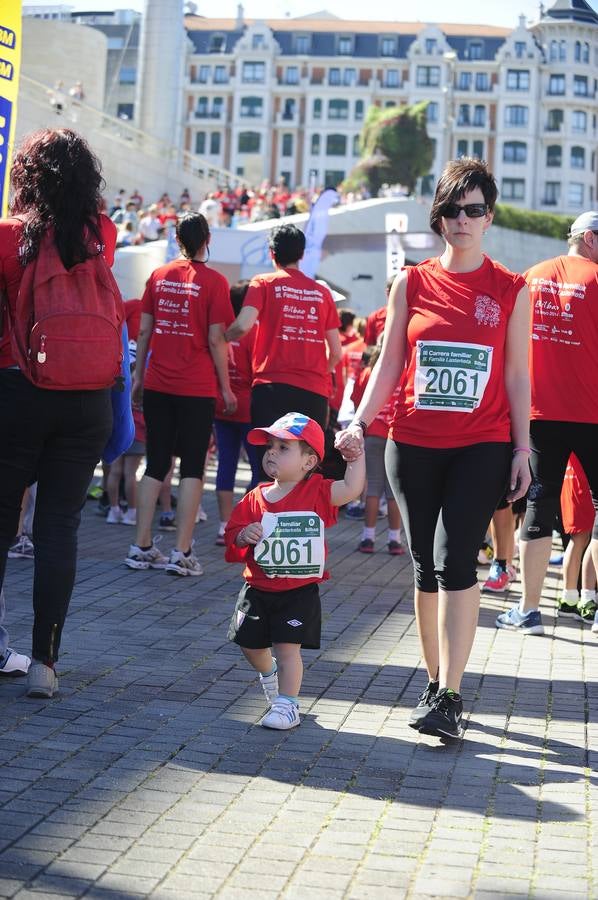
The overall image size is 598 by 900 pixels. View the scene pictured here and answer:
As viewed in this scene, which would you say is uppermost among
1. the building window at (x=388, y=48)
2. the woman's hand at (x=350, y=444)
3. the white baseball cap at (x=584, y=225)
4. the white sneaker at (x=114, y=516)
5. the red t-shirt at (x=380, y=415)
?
the building window at (x=388, y=48)

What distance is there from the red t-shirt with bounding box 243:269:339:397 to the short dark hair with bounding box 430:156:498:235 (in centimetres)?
338

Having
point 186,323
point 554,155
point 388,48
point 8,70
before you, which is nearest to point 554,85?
point 554,155

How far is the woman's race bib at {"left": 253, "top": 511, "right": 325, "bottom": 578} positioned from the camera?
5.39 meters

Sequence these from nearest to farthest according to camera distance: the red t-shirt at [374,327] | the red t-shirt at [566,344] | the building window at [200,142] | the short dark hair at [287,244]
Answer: the red t-shirt at [566,344] < the short dark hair at [287,244] < the red t-shirt at [374,327] < the building window at [200,142]

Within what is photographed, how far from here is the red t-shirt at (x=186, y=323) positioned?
8805 mm

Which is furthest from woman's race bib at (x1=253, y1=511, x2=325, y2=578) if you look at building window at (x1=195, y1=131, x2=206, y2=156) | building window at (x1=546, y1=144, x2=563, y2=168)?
building window at (x1=195, y1=131, x2=206, y2=156)

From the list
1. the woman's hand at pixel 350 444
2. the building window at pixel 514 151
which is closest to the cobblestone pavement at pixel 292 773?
the woman's hand at pixel 350 444

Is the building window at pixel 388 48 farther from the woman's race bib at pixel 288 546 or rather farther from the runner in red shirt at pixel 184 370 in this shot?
the woman's race bib at pixel 288 546

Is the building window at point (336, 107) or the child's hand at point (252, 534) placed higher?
the building window at point (336, 107)

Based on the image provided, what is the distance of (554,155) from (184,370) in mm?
106645

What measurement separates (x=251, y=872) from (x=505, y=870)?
0.66 m

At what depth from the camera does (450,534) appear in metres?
Answer: 5.30

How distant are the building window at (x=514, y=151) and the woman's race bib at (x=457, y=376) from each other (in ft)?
356

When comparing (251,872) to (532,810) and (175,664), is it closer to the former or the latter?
(532,810)
